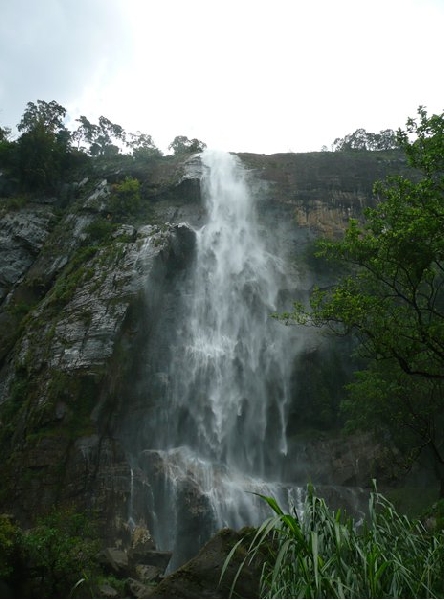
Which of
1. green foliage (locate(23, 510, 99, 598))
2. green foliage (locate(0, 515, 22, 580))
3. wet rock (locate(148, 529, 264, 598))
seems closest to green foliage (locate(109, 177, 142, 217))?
green foliage (locate(0, 515, 22, 580))

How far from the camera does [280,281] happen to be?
105 feet

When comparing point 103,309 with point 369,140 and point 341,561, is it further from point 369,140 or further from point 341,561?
point 369,140

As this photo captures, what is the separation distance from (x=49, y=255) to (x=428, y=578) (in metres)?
31.5

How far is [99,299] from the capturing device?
25.7m

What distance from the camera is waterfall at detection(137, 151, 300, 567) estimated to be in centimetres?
2073

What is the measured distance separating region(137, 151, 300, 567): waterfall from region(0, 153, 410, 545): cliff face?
55.2 inches

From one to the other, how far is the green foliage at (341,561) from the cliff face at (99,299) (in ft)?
54.1

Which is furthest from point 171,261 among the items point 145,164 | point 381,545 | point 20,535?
point 381,545

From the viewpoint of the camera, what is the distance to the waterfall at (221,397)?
20.7 m

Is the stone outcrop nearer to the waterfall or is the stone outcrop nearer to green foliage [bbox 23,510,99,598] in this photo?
the waterfall

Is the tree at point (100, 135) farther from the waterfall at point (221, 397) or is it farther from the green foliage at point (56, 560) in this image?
the green foliage at point (56, 560)

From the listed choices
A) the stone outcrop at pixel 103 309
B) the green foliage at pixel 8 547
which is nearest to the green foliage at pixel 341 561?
the stone outcrop at pixel 103 309

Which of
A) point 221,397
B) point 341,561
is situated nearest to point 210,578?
point 341,561

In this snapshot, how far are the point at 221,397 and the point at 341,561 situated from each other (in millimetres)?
21927
